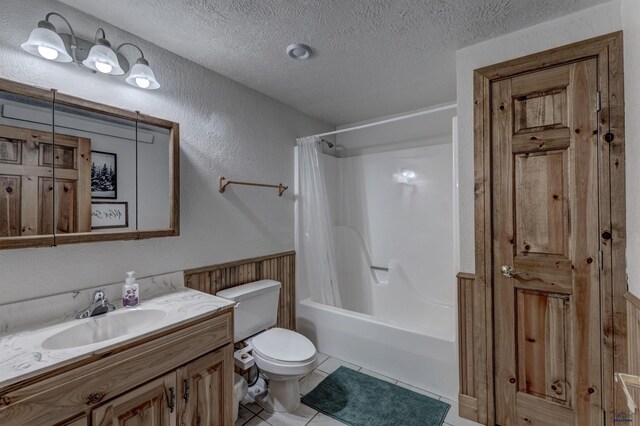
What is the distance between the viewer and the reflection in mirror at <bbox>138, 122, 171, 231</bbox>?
161cm

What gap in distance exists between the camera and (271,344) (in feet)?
6.29

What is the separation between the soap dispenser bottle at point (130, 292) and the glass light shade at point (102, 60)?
3.43 ft

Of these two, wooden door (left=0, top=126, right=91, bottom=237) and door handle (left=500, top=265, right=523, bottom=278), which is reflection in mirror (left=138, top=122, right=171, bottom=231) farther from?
door handle (left=500, top=265, right=523, bottom=278)

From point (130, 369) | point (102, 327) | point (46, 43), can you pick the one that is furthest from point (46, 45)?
point (130, 369)

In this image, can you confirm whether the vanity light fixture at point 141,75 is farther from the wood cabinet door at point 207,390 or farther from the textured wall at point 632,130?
the textured wall at point 632,130

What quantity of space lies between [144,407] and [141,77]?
1.59 metres

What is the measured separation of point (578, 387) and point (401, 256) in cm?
162

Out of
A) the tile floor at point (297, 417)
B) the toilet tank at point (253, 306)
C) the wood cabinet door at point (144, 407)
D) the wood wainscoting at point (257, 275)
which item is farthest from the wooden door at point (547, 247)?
→ the wood cabinet door at point (144, 407)

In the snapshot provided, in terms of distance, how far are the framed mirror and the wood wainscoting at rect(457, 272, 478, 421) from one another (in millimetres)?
1846

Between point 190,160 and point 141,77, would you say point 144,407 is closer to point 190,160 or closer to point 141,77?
point 190,160

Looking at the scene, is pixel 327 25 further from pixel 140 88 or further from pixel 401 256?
pixel 401 256

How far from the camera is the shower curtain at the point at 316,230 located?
2688 millimetres

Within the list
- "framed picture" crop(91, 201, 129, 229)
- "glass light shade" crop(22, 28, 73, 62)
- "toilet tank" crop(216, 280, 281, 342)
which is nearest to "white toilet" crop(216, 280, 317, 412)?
"toilet tank" crop(216, 280, 281, 342)

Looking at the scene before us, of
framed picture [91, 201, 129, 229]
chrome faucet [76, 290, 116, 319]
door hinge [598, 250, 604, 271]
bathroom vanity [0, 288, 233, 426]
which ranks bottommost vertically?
bathroom vanity [0, 288, 233, 426]
